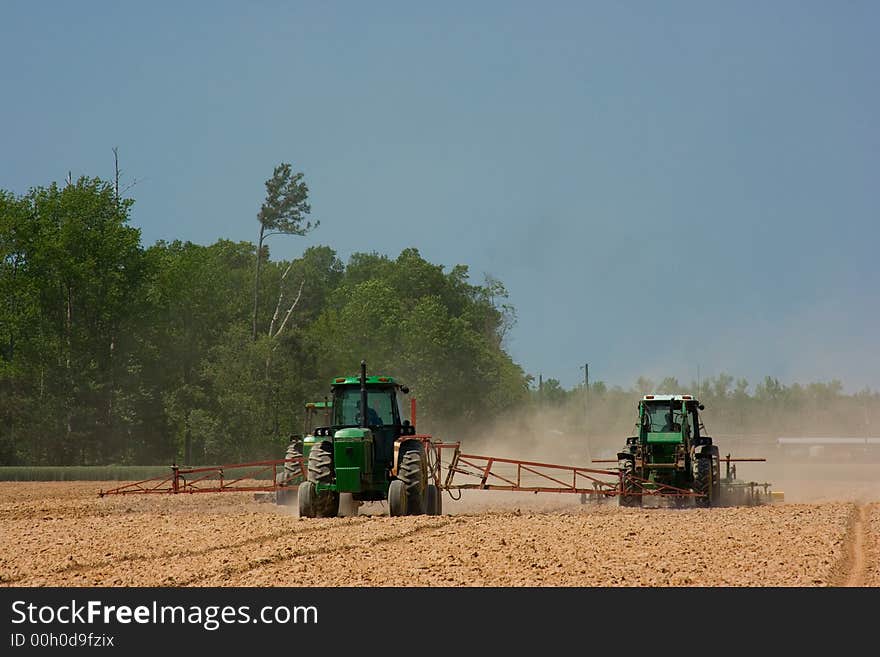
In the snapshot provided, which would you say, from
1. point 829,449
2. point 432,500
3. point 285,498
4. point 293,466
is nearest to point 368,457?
point 432,500

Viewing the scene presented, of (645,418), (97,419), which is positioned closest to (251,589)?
(645,418)

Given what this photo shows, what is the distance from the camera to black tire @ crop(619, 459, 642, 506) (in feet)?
96.1

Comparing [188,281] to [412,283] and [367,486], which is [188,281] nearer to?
[412,283]

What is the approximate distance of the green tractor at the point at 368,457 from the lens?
22.8 meters

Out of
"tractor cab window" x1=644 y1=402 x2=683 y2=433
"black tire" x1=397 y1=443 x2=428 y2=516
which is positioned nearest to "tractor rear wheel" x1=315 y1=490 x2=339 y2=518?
"black tire" x1=397 y1=443 x2=428 y2=516

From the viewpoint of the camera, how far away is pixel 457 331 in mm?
91875

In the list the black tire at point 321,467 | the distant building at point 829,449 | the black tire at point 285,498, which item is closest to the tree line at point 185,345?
the distant building at point 829,449

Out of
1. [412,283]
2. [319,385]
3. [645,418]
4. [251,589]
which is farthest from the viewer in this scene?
[412,283]

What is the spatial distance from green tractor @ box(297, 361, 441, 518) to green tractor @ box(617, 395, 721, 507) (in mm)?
6831

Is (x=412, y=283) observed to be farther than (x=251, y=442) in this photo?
Yes

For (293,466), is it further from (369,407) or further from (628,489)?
(628,489)

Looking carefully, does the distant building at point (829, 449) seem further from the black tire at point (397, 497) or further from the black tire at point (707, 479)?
the black tire at point (397, 497)

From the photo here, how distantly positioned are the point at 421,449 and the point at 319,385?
55.0 meters

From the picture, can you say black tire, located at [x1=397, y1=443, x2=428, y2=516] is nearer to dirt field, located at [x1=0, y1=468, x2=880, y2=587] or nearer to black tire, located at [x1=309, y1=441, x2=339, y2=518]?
dirt field, located at [x1=0, y1=468, x2=880, y2=587]
